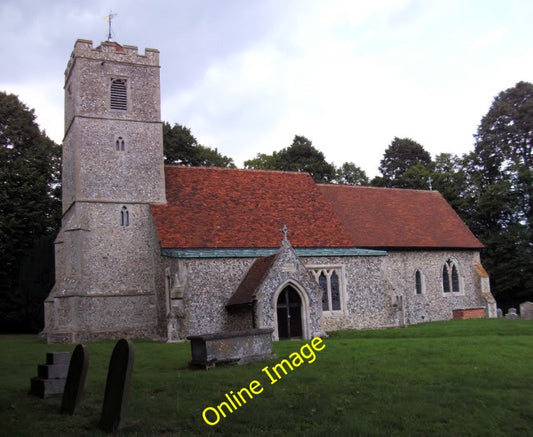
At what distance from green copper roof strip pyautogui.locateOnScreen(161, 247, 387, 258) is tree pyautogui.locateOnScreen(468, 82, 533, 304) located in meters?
15.1

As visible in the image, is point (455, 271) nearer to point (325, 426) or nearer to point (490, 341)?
point (490, 341)

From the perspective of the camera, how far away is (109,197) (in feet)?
82.0

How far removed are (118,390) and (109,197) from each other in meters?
18.1

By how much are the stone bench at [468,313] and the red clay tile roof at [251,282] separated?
491 inches

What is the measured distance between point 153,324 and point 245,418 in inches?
658

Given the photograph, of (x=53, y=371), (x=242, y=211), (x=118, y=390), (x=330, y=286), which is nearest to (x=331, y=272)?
(x=330, y=286)

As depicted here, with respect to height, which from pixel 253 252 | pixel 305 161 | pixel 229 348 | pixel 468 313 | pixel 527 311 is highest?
pixel 305 161

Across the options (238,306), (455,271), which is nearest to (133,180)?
(238,306)

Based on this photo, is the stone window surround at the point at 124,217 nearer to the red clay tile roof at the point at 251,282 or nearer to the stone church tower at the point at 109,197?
the stone church tower at the point at 109,197

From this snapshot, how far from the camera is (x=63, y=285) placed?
2356cm

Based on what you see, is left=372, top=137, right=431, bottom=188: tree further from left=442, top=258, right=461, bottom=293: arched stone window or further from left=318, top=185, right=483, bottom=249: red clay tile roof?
left=442, top=258, right=461, bottom=293: arched stone window

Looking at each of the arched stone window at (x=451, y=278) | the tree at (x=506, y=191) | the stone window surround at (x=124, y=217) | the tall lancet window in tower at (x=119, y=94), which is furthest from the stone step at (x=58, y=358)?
the tree at (x=506, y=191)

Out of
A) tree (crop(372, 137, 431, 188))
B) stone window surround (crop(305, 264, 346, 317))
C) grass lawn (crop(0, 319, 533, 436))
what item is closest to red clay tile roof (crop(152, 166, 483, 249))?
stone window surround (crop(305, 264, 346, 317))

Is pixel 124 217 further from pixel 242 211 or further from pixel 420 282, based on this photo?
pixel 420 282
